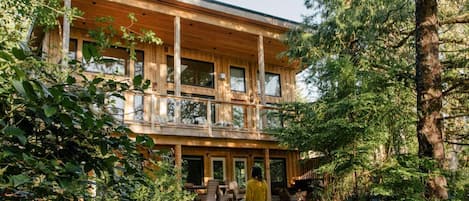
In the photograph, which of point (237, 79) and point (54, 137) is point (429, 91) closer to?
point (54, 137)

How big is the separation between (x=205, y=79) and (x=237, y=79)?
4.20 ft

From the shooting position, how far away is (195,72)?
1260 cm

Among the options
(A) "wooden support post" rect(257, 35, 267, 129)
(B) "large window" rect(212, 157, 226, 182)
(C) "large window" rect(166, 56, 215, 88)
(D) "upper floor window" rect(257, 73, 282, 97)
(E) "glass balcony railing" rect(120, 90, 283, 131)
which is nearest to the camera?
(E) "glass balcony railing" rect(120, 90, 283, 131)

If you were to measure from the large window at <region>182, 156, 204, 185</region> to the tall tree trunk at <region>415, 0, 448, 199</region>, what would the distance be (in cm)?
751

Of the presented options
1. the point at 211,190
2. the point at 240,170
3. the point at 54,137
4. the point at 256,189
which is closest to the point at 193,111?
the point at 211,190

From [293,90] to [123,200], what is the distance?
13.2 m

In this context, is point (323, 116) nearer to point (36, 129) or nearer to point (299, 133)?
point (299, 133)

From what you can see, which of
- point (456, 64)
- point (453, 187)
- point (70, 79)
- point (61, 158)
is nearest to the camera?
point (70, 79)

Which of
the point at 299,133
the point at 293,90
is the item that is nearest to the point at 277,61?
the point at 293,90

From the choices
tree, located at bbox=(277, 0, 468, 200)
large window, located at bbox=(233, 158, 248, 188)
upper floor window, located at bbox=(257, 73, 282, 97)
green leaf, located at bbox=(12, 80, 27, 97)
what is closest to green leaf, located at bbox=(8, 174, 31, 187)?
green leaf, located at bbox=(12, 80, 27, 97)

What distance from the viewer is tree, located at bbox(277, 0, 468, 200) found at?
17.6 feet

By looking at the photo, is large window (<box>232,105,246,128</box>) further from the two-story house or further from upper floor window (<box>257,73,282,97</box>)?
upper floor window (<box>257,73,282,97</box>)

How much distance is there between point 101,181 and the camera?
172 centimetres

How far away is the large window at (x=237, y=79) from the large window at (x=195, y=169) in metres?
2.81
